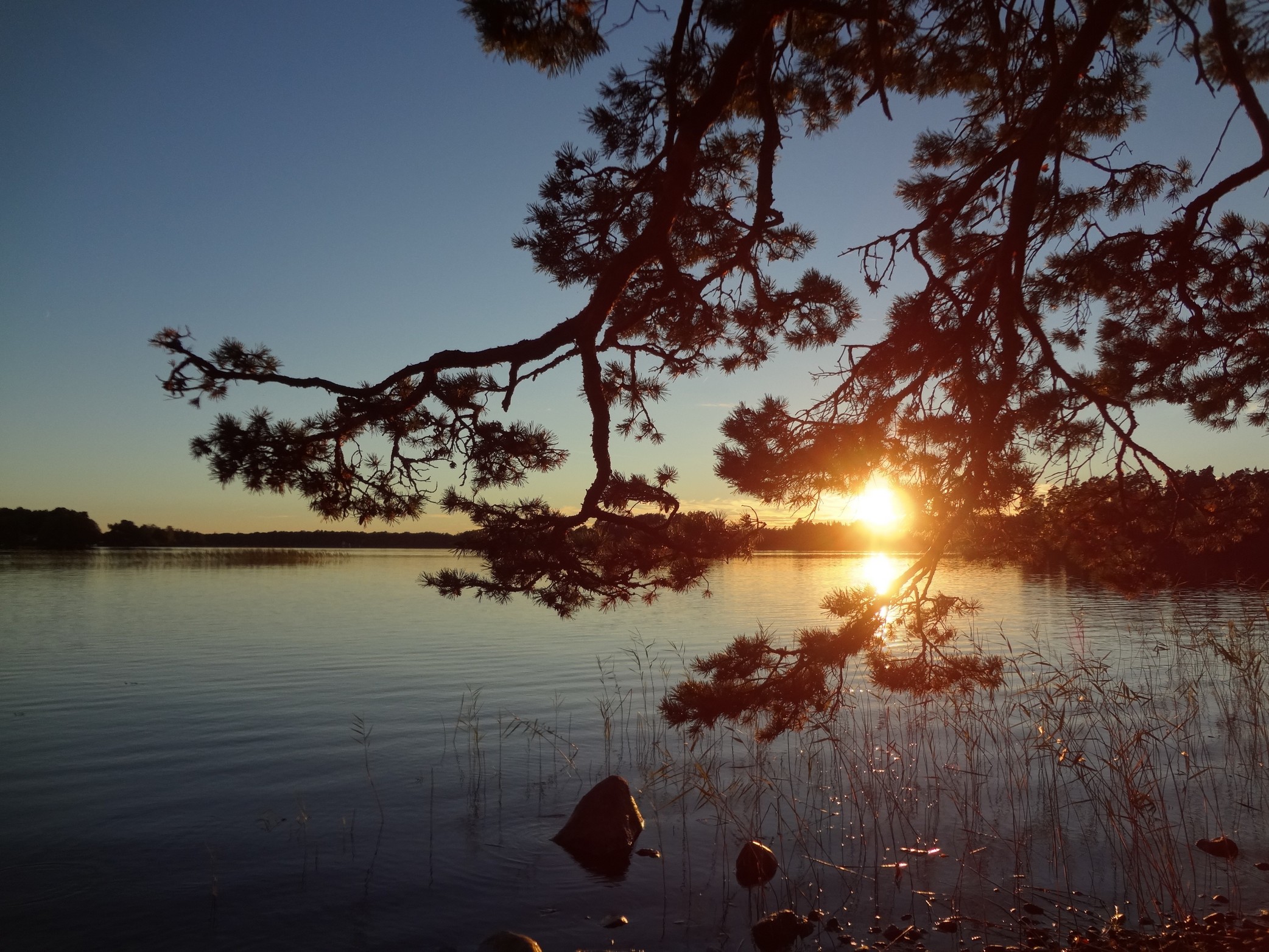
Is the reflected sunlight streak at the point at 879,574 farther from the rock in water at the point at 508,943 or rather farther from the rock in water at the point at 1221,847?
the rock in water at the point at 1221,847

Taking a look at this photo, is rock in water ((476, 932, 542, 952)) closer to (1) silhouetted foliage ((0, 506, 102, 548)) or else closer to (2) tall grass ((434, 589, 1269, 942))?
(2) tall grass ((434, 589, 1269, 942))

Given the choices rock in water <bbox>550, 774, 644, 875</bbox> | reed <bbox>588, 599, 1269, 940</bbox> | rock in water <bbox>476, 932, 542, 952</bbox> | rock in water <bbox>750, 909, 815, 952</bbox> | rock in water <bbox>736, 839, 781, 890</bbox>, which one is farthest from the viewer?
rock in water <bbox>550, 774, 644, 875</bbox>

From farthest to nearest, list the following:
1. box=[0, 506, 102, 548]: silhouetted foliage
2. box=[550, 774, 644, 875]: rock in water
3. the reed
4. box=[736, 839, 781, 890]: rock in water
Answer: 1. box=[0, 506, 102, 548]: silhouetted foliage
2. box=[550, 774, 644, 875]: rock in water
3. box=[736, 839, 781, 890]: rock in water
4. the reed

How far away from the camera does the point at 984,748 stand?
25.2 ft

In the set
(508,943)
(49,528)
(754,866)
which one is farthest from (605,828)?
(49,528)

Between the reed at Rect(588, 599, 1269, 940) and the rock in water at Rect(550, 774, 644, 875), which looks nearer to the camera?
the reed at Rect(588, 599, 1269, 940)

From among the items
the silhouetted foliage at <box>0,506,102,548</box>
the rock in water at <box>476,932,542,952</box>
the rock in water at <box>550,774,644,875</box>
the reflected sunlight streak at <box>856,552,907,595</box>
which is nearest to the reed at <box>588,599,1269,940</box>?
the rock in water at <box>550,774,644,875</box>

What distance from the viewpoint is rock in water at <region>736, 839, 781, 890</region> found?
4.82m

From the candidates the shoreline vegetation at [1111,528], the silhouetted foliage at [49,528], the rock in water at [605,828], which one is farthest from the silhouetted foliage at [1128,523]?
the silhouetted foliage at [49,528]

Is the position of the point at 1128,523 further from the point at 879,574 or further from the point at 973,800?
the point at 879,574

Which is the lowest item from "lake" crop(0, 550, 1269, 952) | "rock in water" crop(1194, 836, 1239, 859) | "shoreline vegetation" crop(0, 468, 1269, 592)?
"lake" crop(0, 550, 1269, 952)

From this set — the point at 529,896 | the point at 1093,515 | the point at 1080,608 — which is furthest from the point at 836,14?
the point at 1080,608

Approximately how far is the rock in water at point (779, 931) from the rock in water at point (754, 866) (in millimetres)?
506

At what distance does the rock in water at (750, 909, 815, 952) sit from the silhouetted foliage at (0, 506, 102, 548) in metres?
79.0
